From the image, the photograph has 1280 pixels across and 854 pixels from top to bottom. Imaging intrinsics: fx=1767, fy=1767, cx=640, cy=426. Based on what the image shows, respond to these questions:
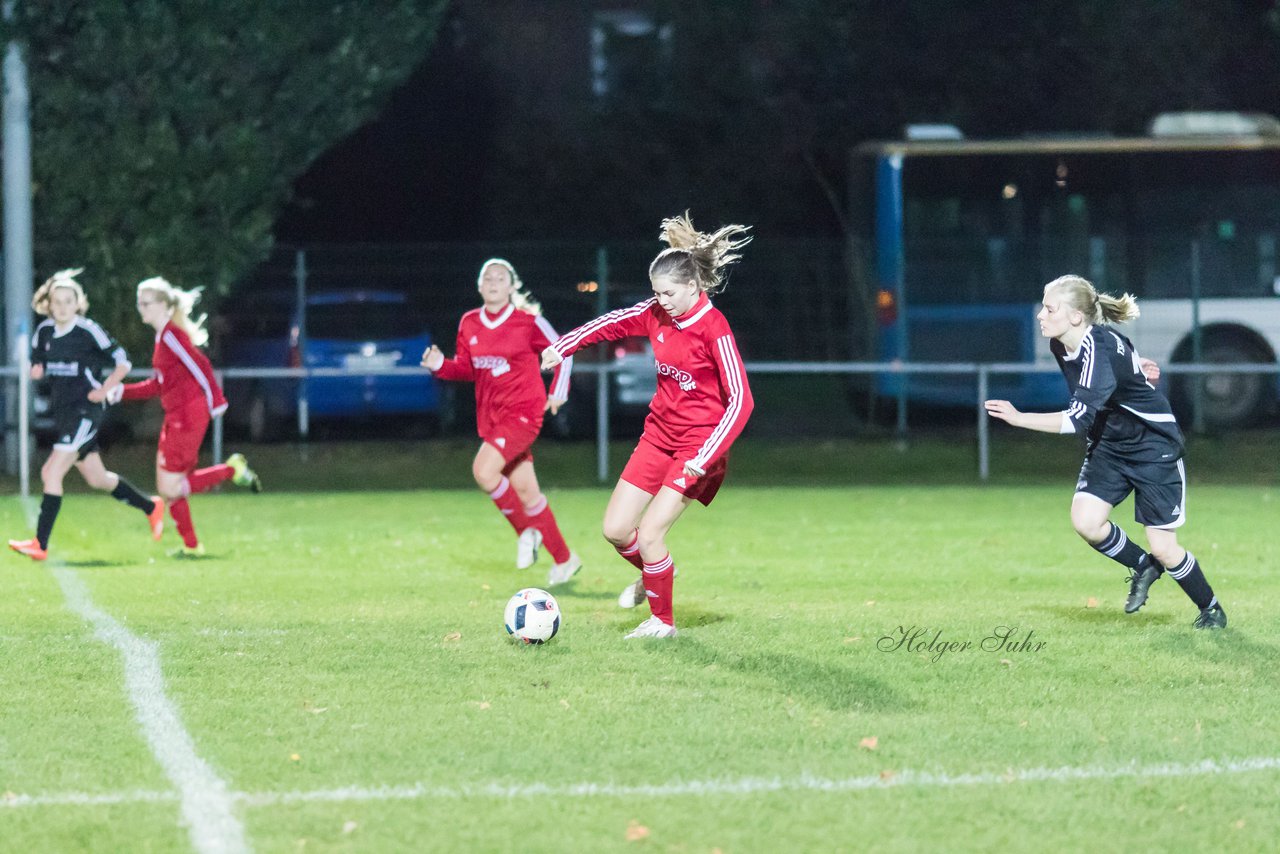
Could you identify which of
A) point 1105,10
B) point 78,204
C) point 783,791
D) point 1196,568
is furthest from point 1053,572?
point 1105,10

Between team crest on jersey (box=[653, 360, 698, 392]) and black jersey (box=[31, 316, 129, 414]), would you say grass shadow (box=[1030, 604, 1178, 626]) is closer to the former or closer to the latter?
team crest on jersey (box=[653, 360, 698, 392])

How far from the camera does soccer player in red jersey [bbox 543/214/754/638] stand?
23.6ft

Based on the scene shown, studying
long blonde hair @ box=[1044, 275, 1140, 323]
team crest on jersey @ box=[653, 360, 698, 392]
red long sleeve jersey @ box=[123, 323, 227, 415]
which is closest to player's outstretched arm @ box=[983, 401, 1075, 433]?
long blonde hair @ box=[1044, 275, 1140, 323]

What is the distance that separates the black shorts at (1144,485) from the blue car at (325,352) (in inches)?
446

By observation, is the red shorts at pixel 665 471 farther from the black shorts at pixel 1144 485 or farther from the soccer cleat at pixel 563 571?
the soccer cleat at pixel 563 571

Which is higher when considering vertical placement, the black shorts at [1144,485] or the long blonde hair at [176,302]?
the long blonde hair at [176,302]

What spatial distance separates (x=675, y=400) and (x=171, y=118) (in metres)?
12.4

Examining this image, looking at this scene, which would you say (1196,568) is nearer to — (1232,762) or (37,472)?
(1232,762)

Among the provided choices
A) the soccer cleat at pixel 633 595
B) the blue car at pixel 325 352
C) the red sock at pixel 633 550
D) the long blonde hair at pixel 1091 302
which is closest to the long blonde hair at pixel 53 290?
the soccer cleat at pixel 633 595

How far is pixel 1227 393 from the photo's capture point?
1891 centimetres

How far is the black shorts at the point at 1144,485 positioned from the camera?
7.48 m

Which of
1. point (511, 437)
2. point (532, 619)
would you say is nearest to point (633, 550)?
point (532, 619)

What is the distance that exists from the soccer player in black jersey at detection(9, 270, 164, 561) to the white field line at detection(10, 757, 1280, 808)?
5.96 meters

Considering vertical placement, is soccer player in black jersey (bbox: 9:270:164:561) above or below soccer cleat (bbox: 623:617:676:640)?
above
